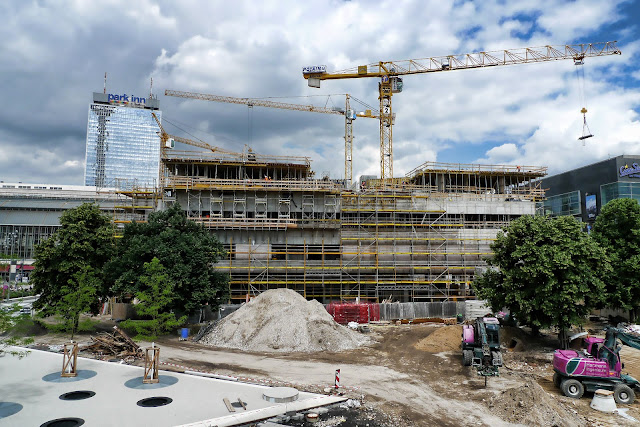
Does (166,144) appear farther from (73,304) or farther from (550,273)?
(550,273)

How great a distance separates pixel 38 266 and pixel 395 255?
32081mm

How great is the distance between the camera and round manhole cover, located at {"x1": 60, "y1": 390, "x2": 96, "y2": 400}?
1499cm

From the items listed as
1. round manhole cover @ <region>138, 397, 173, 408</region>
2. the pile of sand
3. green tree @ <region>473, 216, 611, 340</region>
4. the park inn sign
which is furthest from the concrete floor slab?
the park inn sign

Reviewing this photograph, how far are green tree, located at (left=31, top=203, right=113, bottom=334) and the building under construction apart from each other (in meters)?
11.0

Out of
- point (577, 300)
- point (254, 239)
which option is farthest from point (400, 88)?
point (577, 300)

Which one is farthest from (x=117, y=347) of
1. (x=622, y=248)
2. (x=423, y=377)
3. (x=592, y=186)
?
(x=592, y=186)

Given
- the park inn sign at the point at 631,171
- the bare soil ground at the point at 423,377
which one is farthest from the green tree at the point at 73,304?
the park inn sign at the point at 631,171

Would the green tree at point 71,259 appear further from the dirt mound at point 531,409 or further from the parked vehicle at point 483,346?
the dirt mound at point 531,409

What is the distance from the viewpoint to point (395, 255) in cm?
4212

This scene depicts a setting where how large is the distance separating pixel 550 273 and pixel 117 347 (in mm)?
26467

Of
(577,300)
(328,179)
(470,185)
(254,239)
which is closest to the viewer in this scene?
(577,300)

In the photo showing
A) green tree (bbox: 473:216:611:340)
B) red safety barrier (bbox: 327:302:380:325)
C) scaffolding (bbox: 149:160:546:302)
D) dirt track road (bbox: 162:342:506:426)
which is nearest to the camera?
dirt track road (bbox: 162:342:506:426)

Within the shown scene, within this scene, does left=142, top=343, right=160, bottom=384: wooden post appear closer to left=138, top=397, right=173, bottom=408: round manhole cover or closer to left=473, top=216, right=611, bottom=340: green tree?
left=138, top=397, right=173, bottom=408: round manhole cover

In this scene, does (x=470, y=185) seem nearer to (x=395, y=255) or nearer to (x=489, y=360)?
(x=395, y=255)
